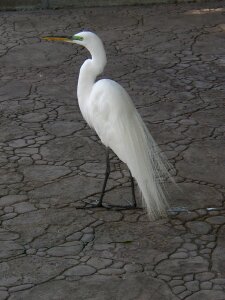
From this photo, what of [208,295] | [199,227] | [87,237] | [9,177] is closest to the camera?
[208,295]

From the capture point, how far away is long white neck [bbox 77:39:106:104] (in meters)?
4.59

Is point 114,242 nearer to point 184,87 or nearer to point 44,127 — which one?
point 44,127

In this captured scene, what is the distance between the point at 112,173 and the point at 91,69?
89 cm

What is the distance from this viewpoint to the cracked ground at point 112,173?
390cm

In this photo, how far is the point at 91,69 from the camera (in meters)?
4.62

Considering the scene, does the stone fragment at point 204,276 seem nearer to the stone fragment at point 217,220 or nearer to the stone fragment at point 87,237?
the stone fragment at point 217,220

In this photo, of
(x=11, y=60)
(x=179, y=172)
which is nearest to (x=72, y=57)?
(x=11, y=60)

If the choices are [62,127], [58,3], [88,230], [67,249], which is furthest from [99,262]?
[58,3]

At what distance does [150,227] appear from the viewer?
441 cm

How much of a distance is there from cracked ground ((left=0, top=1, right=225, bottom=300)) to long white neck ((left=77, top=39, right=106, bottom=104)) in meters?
0.70

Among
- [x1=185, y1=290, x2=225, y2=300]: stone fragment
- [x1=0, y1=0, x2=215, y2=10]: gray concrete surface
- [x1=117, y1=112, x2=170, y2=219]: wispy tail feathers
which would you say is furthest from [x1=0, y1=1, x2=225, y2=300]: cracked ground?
[x1=0, y1=0, x2=215, y2=10]: gray concrete surface

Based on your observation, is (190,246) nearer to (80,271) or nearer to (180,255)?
(180,255)

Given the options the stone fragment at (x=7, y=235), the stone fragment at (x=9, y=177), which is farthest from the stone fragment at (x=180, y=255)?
the stone fragment at (x=9, y=177)

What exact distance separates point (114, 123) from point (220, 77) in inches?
114
